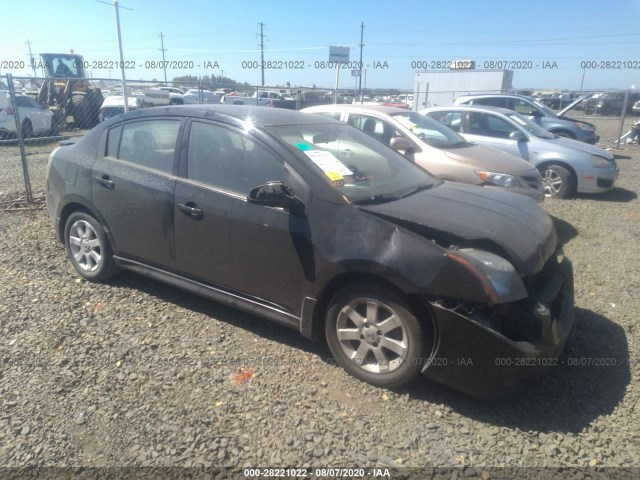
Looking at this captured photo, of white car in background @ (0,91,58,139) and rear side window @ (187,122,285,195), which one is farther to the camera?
A: white car in background @ (0,91,58,139)

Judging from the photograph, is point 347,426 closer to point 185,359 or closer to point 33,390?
point 185,359

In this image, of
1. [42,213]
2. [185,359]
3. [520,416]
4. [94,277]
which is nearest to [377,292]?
[520,416]

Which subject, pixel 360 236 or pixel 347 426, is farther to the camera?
pixel 360 236

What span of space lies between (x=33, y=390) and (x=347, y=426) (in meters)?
1.95

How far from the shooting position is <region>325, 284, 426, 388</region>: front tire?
2.77 metres

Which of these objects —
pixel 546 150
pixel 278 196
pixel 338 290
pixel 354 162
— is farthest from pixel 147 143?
pixel 546 150

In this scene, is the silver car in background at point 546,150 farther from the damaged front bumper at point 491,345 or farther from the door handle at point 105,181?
the door handle at point 105,181

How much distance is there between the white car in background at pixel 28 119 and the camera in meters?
14.4

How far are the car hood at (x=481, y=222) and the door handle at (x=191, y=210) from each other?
126 centimetres

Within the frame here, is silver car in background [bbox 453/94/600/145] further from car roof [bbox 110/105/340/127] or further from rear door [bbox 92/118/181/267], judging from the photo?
rear door [bbox 92/118/181/267]

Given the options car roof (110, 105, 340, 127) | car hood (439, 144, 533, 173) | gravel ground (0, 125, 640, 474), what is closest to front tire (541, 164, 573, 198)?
car hood (439, 144, 533, 173)

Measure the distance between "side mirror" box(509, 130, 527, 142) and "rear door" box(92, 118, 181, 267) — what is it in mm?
6611

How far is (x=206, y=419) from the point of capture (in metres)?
2.69

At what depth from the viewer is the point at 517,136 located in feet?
28.0
